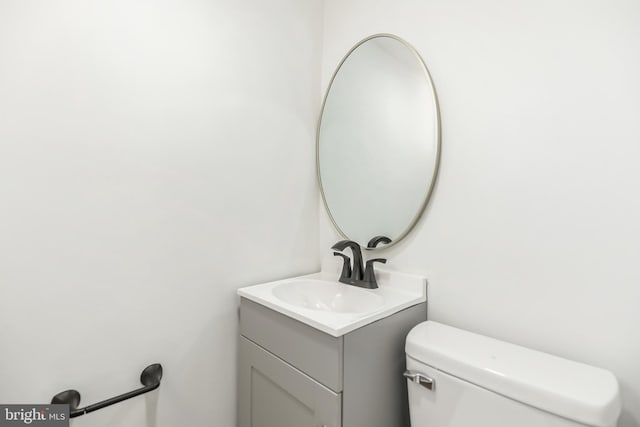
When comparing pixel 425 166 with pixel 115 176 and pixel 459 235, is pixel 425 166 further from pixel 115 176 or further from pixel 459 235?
pixel 115 176

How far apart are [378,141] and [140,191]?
883mm

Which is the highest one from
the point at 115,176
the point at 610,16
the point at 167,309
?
the point at 610,16

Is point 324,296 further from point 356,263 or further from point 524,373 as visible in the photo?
point 524,373

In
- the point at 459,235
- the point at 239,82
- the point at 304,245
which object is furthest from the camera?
the point at 304,245

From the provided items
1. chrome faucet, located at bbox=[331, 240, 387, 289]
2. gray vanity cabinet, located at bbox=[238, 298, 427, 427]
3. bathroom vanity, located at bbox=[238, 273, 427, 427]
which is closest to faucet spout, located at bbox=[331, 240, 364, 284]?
chrome faucet, located at bbox=[331, 240, 387, 289]

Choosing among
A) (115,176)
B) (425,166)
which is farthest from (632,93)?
(115,176)

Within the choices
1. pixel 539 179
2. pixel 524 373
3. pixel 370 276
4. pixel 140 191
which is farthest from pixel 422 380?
pixel 140 191

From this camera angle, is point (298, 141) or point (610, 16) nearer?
point (610, 16)

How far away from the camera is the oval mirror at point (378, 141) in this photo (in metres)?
1.10

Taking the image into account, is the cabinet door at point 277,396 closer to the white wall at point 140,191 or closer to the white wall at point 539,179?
the white wall at point 140,191

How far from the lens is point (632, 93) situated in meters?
0.73

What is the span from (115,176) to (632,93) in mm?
1394

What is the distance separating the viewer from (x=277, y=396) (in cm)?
100

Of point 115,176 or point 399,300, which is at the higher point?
point 115,176
